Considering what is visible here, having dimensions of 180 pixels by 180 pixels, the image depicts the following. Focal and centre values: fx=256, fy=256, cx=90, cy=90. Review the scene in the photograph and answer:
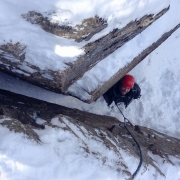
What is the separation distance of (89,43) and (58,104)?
5.50 feet

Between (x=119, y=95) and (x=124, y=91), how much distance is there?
212 mm

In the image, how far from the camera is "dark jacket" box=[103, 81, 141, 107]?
4359mm

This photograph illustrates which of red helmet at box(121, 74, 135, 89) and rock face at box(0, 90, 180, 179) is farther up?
red helmet at box(121, 74, 135, 89)

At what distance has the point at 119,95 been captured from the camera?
440cm

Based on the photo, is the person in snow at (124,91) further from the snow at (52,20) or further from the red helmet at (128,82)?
the snow at (52,20)

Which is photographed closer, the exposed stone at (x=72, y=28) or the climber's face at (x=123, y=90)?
the exposed stone at (x=72, y=28)

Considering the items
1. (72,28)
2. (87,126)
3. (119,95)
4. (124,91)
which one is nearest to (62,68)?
(72,28)

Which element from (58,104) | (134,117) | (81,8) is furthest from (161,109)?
(81,8)

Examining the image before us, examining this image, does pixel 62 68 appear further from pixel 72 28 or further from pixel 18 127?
pixel 18 127

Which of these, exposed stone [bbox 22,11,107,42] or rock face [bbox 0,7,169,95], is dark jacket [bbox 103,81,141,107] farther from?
exposed stone [bbox 22,11,107,42]

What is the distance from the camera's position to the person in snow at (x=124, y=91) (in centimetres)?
408

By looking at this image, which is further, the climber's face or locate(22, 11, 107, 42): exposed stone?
the climber's face

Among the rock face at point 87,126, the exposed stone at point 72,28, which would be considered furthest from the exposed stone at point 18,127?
the exposed stone at point 72,28

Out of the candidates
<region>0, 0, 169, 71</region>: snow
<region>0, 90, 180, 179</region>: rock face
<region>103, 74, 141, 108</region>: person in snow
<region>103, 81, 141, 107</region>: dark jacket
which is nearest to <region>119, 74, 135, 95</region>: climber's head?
<region>103, 74, 141, 108</region>: person in snow
